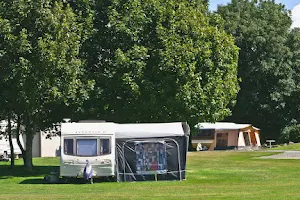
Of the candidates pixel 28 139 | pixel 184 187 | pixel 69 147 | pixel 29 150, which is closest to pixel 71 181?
pixel 69 147

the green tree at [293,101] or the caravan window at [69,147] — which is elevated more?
the green tree at [293,101]

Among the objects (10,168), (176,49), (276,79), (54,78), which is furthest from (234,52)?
(276,79)

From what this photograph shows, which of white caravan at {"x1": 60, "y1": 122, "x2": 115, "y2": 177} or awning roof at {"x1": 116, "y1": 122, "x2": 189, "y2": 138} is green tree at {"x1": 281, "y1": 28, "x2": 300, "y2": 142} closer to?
awning roof at {"x1": 116, "y1": 122, "x2": 189, "y2": 138}

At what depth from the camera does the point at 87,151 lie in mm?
26359

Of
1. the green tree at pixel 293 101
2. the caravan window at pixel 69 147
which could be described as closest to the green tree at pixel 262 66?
the green tree at pixel 293 101

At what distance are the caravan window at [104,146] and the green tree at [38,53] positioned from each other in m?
3.15

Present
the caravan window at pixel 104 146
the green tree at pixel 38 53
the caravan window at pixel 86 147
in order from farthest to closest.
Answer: the green tree at pixel 38 53 < the caravan window at pixel 104 146 < the caravan window at pixel 86 147

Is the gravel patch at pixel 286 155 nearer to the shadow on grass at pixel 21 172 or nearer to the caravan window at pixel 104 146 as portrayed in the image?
the shadow on grass at pixel 21 172

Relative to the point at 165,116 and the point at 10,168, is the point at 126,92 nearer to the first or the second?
the point at 165,116

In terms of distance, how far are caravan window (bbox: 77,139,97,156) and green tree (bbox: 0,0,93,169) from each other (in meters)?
2.79

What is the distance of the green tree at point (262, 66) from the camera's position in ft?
209

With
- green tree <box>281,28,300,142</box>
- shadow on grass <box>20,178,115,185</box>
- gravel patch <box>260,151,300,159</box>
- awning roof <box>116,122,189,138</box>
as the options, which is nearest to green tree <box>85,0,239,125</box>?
awning roof <box>116,122,189,138</box>

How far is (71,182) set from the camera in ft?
89.5

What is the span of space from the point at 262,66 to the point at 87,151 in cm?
3940
